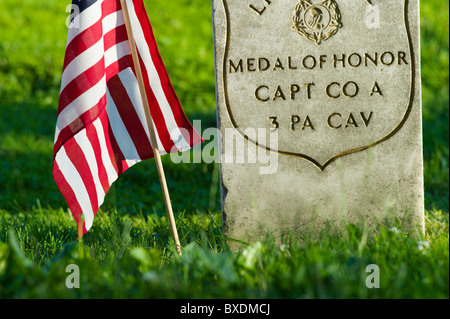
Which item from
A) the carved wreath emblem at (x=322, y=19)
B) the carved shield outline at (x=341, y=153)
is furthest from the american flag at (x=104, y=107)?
the carved wreath emblem at (x=322, y=19)

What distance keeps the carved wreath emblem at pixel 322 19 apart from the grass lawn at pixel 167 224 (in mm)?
1192

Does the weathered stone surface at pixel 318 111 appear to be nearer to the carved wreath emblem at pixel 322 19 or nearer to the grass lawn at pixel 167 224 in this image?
the carved wreath emblem at pixel 322 19

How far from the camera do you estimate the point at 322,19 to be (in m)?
3.15

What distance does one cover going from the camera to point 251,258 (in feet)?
8.05

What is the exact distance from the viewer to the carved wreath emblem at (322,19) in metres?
3.16

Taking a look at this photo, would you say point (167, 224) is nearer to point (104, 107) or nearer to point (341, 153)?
point (104, 107)

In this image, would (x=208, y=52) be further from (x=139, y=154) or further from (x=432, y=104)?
(x=139, y=154)

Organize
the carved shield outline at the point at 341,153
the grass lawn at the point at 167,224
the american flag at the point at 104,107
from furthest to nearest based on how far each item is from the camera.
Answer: the carved shield outline at the point at 341,153, the american flag at the point at 104,107, the grass lawn at the point at 167,224

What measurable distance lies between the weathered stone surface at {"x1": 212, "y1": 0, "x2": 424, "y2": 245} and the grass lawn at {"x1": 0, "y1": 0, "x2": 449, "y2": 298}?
23 centimetres

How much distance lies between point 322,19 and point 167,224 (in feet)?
5.72

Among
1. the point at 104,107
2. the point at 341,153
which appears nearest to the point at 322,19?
the point at 341,153

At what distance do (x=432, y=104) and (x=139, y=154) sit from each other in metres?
4.61

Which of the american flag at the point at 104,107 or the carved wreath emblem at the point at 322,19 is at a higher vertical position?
the carved wreath emblem at the point at 322,19

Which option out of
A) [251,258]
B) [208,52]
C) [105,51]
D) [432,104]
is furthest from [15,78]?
[251,258]
